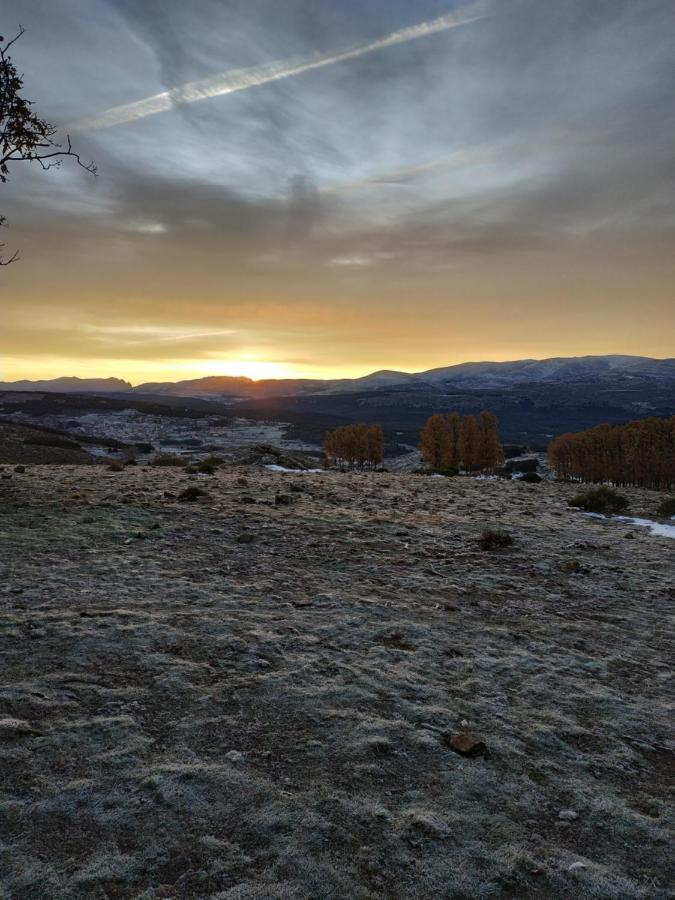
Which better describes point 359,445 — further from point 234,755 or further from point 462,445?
point 234,755

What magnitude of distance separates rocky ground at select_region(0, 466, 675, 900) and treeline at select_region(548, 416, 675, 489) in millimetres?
88607

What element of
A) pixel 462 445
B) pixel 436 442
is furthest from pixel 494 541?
pixel 462 445

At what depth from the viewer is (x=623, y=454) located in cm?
9444

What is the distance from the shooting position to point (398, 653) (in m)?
7.89

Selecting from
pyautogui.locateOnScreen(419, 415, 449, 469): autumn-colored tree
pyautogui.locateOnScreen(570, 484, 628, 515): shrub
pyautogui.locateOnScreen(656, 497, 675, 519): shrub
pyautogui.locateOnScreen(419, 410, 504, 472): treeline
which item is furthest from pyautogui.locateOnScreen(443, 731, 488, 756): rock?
pyautogui.locateOnScreen(419, 415, 449, 469): autumn-colored tree

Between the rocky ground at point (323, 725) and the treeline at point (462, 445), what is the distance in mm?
78218

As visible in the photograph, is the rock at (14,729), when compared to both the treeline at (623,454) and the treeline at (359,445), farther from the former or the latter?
the treeline at (359,445)

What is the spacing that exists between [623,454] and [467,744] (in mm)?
103350

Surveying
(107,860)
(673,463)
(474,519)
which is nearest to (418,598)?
(107,860)

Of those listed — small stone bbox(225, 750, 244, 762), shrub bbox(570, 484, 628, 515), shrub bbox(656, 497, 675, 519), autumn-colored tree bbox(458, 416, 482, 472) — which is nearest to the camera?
small stone bbox(225, 750, 244, 762)

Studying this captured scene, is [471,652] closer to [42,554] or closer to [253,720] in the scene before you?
[253,720]

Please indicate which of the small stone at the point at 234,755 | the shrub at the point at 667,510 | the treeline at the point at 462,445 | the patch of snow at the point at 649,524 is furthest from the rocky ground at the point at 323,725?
the treeline at the point at 462,445

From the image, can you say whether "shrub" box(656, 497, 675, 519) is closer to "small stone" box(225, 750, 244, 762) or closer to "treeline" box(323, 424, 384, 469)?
"small stone" box(225, 750, 244, 762)

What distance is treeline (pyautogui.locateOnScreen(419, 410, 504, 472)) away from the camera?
90375 millimetres
